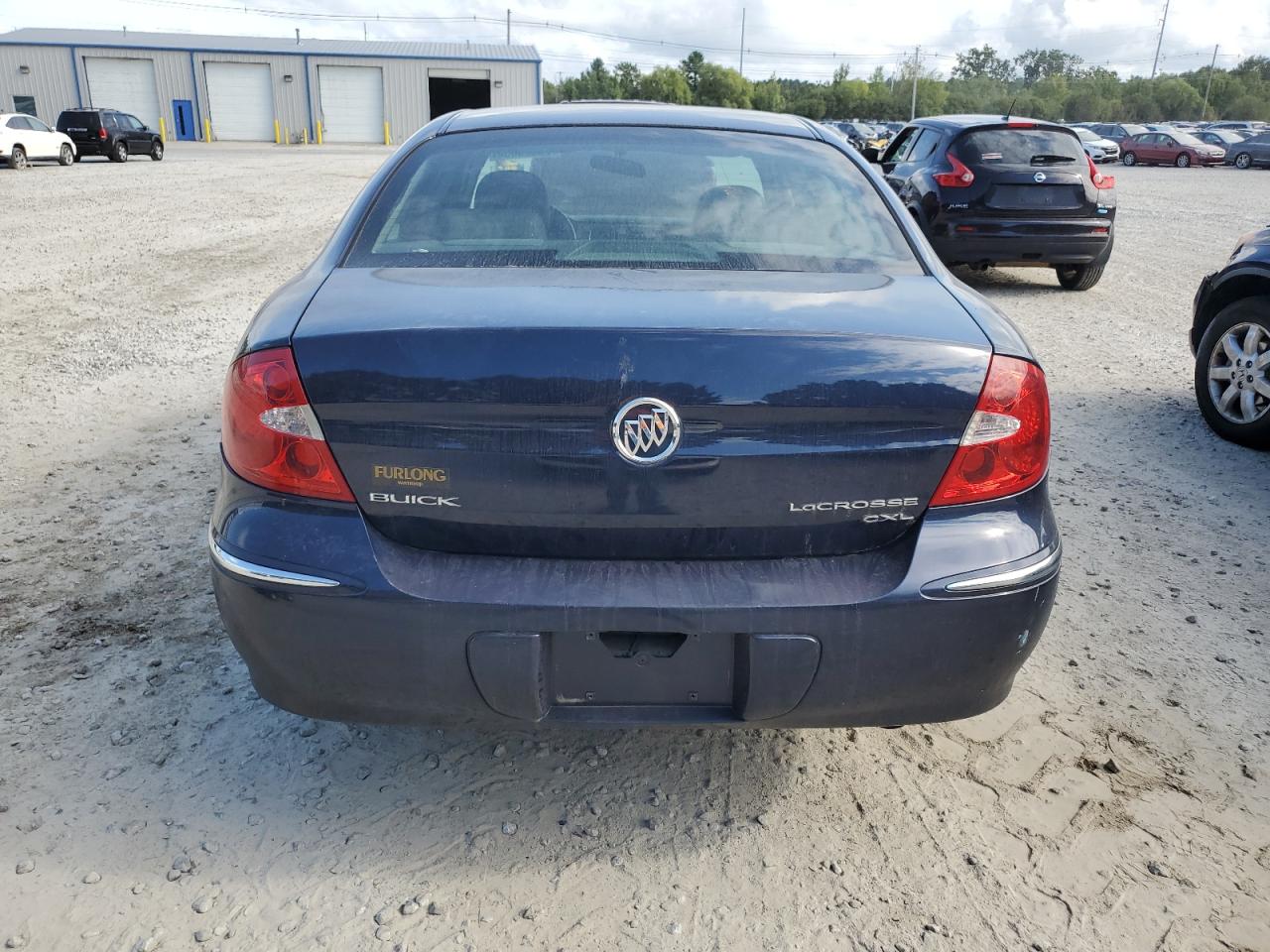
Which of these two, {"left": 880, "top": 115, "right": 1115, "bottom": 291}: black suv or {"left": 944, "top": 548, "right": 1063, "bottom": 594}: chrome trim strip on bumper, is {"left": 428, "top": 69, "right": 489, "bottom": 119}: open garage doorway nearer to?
{"left": 880, "top": 115, "right": 1115, "bottom": 291}: black suv

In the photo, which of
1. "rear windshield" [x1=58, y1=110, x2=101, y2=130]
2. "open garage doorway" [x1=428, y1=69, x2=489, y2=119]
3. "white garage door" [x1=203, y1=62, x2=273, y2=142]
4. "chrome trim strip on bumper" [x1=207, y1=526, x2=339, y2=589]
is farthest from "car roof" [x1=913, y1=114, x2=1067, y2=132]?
"white garage door" [x1=203, y1=62, x2=273, y2=142]

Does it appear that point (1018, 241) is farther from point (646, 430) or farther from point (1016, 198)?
point (646, 430)

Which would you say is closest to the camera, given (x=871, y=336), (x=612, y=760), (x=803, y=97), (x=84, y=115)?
(x=871, y=336)

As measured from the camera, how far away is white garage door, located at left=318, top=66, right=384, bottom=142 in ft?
176

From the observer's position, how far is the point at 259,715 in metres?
2.77

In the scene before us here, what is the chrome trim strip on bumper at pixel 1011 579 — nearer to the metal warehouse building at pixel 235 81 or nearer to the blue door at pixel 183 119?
the metal warehouse building at pixel 235 81

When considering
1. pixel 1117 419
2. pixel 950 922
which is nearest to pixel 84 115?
pixel 1117 419

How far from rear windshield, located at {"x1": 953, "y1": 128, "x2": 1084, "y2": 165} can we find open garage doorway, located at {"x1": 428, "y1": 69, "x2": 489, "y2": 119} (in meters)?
49.5

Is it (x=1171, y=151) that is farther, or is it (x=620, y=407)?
(x=1171, y=151)

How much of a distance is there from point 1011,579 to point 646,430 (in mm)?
824

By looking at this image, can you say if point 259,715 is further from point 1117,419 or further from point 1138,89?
point 1138,89

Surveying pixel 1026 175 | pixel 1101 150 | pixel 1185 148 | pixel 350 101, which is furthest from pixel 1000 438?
pixel 350 101

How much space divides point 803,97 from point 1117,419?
104 m

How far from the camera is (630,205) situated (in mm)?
2799
